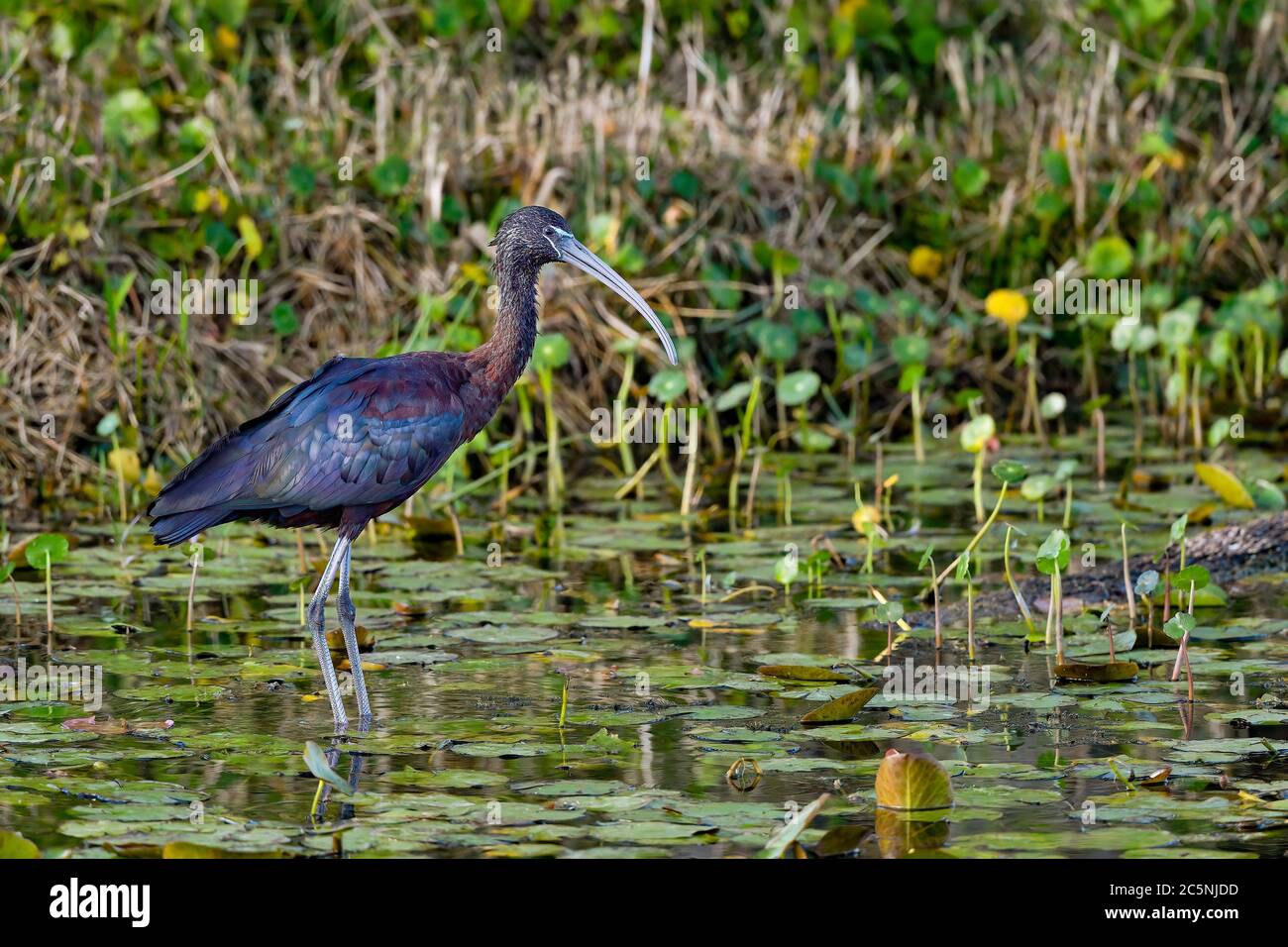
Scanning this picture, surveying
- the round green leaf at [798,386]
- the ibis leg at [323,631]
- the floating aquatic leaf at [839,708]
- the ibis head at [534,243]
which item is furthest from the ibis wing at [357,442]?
the round green leaf at [798,386]

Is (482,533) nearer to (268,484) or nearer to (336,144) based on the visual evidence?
(268,484)

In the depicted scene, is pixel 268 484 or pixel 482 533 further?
pixel 482 533

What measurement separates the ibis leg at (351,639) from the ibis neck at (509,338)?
78 centimetres

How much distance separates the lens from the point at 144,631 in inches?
292

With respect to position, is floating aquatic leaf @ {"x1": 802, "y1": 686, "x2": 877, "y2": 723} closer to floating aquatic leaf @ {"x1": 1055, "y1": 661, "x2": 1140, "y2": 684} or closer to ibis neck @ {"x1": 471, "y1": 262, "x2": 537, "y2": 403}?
floating aquatic leaf @ {"x1": 1055, "y1": 661, "x2": 1140, "y2": 684}

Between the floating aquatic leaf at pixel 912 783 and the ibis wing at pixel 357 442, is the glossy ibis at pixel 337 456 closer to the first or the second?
the ibis wing at pixel 357 442

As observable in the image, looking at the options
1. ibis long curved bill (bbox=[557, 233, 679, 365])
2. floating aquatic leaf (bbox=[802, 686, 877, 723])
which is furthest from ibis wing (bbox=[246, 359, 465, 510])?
floating aquatic leaf (bbox=[802, 686, 877, 723])

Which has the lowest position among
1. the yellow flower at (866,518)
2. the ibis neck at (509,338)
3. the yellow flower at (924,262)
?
the yellow flower at (866,518)

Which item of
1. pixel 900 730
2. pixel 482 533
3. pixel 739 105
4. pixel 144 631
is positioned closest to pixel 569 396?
pixel 482 533

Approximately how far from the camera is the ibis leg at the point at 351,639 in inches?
248

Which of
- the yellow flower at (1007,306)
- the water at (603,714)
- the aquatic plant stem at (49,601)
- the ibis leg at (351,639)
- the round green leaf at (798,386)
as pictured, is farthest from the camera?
the yellow flower at (1007,306)

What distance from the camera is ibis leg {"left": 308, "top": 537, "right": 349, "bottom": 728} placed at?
6.20 metres

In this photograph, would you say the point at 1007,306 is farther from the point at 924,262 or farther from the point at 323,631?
the point at 323,631

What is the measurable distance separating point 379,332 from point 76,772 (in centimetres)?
528
